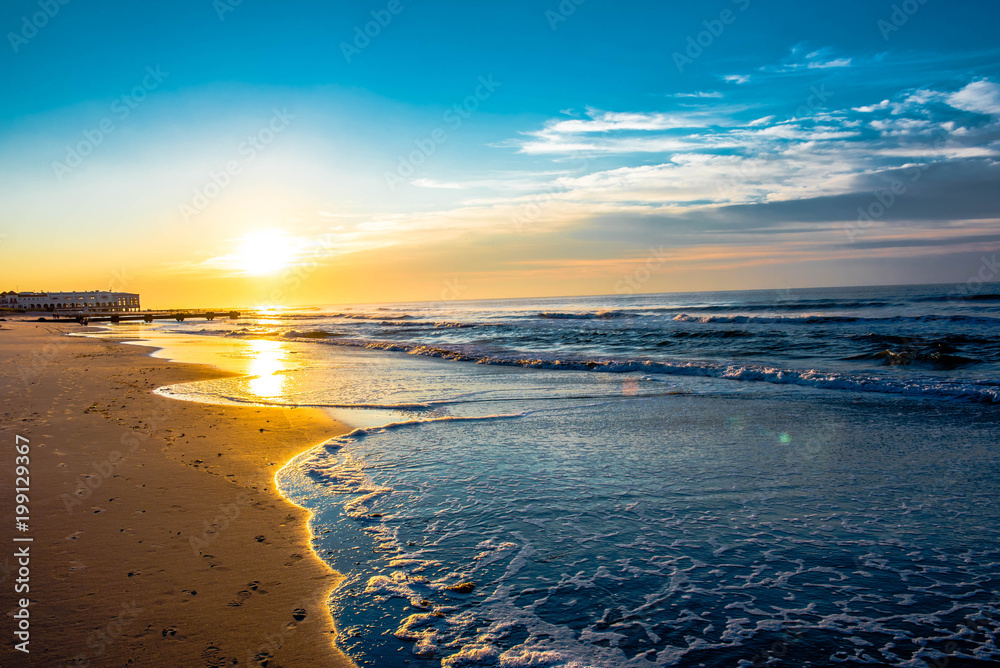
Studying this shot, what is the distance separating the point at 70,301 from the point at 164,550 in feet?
608

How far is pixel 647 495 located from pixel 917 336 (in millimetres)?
26723

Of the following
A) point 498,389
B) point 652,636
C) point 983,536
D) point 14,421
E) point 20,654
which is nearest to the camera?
point 20,654

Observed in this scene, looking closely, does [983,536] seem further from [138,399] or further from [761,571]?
[138,399]

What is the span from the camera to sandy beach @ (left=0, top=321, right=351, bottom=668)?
10.9 ft

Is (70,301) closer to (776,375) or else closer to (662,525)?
(776,375)

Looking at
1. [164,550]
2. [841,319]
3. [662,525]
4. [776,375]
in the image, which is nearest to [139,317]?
[841,319]

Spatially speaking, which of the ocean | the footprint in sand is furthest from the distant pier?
the footprint in sand

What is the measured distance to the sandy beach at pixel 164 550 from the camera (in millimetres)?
3309

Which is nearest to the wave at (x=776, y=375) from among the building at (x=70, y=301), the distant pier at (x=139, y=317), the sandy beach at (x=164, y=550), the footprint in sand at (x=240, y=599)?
the sandy beach at (x=164, y=550)

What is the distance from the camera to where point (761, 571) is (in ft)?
14.3

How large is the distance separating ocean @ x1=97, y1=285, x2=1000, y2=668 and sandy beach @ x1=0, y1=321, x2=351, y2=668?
0.38m

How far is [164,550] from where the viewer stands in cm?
455

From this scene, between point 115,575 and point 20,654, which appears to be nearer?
point 20,654

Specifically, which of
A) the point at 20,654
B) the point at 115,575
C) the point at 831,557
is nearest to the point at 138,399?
the point at 115,575
